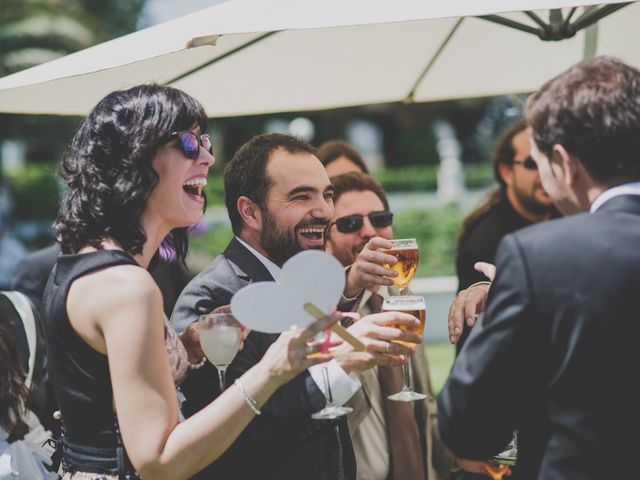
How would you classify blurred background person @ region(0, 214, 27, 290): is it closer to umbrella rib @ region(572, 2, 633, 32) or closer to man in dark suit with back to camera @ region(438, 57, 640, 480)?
umbrella rib @ region(572, 2, 633, 32)

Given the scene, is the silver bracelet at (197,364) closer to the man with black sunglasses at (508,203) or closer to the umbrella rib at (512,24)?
the umbrella rib at (512,24)

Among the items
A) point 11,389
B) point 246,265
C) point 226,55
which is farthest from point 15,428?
point 226,55

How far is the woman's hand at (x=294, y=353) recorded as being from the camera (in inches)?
88.0

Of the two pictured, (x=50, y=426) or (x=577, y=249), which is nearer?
(x=577, y=249)

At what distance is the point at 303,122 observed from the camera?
3141cm

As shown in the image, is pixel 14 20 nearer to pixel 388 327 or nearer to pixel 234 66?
pixel 234 66

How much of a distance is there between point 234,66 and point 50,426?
2193mm

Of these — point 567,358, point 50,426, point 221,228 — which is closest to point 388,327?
point 567,358

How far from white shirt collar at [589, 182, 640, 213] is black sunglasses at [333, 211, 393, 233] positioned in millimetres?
2210

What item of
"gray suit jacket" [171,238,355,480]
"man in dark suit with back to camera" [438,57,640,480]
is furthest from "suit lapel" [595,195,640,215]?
"gray suit jacket" [171,238,355,480]

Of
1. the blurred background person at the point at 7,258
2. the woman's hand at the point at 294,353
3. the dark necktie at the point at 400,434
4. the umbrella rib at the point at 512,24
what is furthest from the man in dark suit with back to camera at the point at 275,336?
the blurred background person at the point at 7,258

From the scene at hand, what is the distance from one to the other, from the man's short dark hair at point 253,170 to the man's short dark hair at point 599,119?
4.85 ft

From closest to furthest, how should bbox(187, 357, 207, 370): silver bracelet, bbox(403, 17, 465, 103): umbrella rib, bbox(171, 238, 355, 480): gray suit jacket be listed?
1. bbox(171, 238, 355, 480): gray suit jacket
2. bbox(187, 357, 207, 370): silver bracelet
3. bbox(403, 17, 465, 103): umbrella rib

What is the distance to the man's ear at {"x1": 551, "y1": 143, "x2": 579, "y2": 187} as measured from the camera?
84.0 inches
